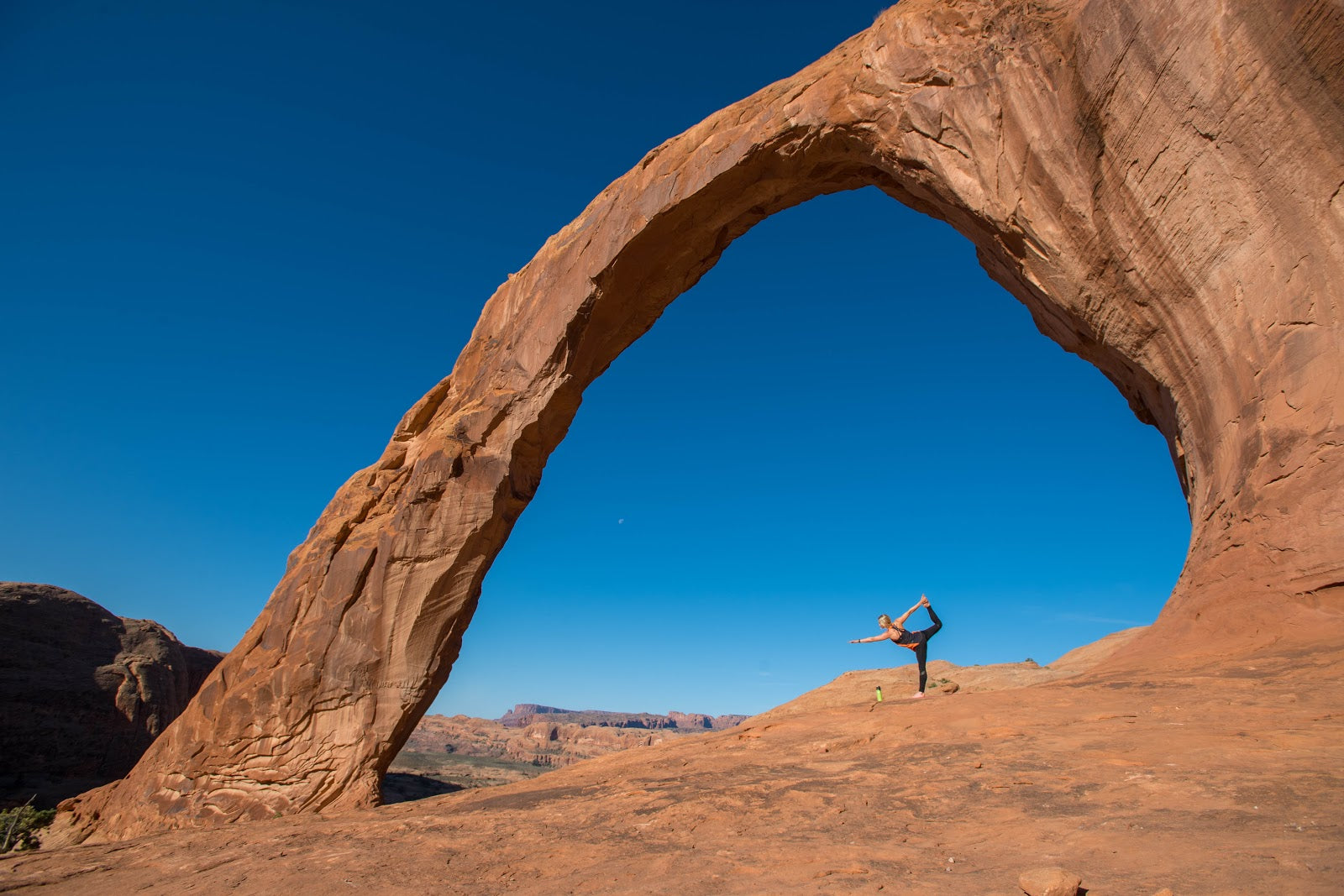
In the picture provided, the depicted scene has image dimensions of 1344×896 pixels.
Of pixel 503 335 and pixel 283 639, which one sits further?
pixel 503 335

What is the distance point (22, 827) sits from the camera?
1227 cm

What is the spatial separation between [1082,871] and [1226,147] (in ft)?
26.1

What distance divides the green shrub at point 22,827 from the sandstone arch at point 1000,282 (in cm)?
42

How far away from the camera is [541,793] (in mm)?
8961

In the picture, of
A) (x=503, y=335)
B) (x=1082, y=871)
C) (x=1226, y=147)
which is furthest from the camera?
(x=503, y=335)

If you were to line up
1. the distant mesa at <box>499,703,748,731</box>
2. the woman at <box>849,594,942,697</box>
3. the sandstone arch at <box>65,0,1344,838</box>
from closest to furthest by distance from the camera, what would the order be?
the sandstone arch at <box>65,0,1344,838</box>, the woman at <box>849,594,942,697</box>, the distant mesa at <box>499,703,748,731</box>

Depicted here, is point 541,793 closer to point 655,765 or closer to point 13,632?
point 655,765

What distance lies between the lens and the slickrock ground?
4.39 metres

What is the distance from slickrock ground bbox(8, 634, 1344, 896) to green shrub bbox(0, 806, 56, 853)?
307 cm

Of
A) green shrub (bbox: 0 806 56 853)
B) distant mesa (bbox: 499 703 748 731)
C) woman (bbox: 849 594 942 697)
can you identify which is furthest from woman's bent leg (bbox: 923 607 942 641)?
distant mesa (bbox: 499 703 748 731)

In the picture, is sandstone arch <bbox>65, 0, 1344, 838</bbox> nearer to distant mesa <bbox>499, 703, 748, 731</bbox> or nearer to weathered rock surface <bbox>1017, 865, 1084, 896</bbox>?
weathered rock surface <bbox>1017, 865, 1084, 896</bbox>

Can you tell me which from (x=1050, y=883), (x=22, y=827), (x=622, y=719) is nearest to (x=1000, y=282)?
(x=1050, y=883)

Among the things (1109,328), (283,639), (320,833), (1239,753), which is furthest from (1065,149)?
(283,639)

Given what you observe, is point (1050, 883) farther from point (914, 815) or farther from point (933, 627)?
point (933, 627)
